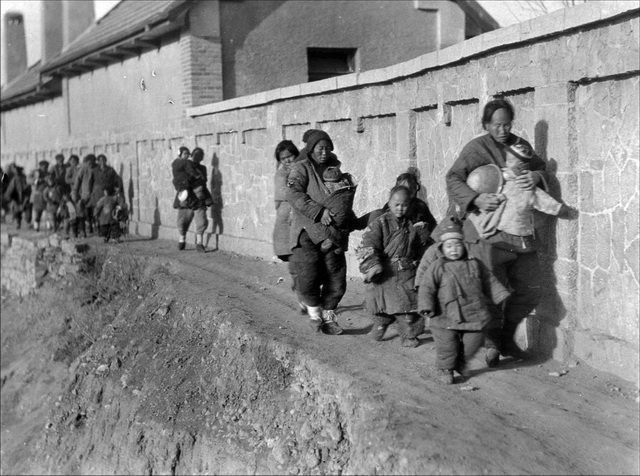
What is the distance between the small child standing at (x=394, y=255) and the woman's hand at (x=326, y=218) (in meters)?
0.38

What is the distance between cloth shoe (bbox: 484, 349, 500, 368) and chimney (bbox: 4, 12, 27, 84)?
123 feet

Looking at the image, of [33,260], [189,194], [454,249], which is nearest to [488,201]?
[454,249]

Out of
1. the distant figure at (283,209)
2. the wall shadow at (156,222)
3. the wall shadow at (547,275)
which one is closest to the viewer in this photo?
the wall shadow at (547,275)

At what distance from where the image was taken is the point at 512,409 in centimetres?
575

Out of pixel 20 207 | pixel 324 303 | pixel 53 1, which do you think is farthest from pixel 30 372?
pixel 53 1

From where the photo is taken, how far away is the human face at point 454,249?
617 cm

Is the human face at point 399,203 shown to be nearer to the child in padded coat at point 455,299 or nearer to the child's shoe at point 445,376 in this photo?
the child in padded coat at point 455,299

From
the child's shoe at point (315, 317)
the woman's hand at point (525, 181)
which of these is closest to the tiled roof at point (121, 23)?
the child's shoe at point (315, 317)

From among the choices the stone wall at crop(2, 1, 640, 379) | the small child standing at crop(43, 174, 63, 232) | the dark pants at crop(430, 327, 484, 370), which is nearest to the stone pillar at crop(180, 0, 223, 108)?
the small child standing at crop(43, 174, 63, 232)

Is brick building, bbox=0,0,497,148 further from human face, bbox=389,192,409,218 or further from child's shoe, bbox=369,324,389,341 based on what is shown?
human face, bbox=389,192,409,218

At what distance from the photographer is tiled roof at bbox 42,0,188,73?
52.7 feet

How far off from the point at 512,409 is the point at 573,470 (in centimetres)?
89

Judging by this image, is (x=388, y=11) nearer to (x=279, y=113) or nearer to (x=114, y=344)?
(x=279, y=113)

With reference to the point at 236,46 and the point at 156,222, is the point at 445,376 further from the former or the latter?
the point at 156,222
